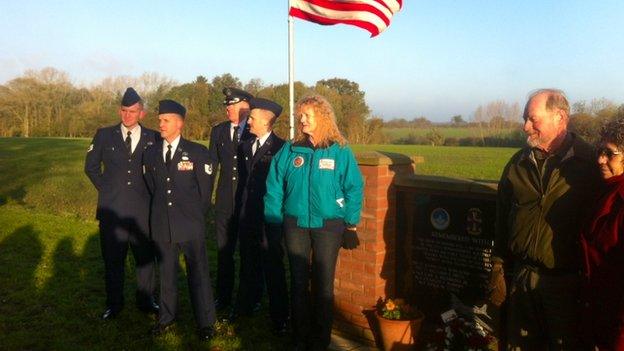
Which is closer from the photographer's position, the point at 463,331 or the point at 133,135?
the point at 463,331

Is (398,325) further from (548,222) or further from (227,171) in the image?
(227,171)

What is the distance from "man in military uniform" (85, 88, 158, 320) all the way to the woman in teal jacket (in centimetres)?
161

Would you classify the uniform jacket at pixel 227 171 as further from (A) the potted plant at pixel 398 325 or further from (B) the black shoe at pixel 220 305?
(A) the potted plant at pixel 398 325

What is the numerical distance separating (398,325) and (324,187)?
1.26 metres

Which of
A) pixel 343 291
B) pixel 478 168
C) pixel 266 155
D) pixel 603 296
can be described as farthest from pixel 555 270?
pixel 478 168

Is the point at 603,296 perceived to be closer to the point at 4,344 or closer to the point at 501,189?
the point at 501,189

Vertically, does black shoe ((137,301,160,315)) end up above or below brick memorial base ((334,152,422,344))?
below

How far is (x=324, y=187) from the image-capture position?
4047 millimetres

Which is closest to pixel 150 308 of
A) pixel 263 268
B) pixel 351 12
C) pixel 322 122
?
pixel 263 268

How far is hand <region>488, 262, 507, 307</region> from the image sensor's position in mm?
3486

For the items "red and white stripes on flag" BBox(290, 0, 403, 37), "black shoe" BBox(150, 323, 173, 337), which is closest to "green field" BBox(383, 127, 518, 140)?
"red and white stripes on flag" BBox(290, 0, 403, 37)

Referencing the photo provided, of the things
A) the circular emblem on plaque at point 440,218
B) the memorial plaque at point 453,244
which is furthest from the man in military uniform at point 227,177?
the circular emblem on plaque at point 440,218

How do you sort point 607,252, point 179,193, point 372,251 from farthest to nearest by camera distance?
point 179,193 → point 372,251 → point 607,252

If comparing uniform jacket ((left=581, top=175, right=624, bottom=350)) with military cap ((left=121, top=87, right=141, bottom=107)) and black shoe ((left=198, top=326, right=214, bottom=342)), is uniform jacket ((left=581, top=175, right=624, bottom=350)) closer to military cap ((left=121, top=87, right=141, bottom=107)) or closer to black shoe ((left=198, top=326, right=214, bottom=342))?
black shoe ((left=198, top=326, right=214, bottom=342))
